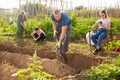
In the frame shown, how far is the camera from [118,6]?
86.2 feet

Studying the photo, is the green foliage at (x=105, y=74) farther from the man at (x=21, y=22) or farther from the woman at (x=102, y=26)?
the man at (x=21, y=22)

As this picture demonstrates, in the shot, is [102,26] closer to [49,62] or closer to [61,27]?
[61,27]

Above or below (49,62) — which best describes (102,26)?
above

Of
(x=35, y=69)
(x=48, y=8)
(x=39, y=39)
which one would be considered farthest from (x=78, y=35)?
(x=35, y=69)

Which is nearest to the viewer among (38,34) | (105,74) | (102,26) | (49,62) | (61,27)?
(105,74)

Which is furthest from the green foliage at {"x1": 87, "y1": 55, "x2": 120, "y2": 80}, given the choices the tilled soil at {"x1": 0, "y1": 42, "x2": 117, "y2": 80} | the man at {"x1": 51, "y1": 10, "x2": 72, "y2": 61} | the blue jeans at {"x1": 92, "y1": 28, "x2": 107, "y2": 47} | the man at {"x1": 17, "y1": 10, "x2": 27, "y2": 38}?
the man at {"x1": 17, "y1": 10, "x2": 27, "y2": 38}

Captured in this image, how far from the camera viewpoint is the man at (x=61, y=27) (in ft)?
29.5

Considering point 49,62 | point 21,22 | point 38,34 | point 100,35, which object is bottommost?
point 49,62

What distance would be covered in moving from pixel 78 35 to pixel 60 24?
574 cm

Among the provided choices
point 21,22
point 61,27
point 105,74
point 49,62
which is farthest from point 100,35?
point 21,22

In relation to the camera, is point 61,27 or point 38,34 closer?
point 61,27

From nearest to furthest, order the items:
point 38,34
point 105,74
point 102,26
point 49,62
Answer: point 105,74
point 49,62
point 102,26
point 38,34

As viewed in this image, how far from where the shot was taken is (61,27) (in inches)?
383

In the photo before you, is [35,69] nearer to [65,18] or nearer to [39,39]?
[65,18]
